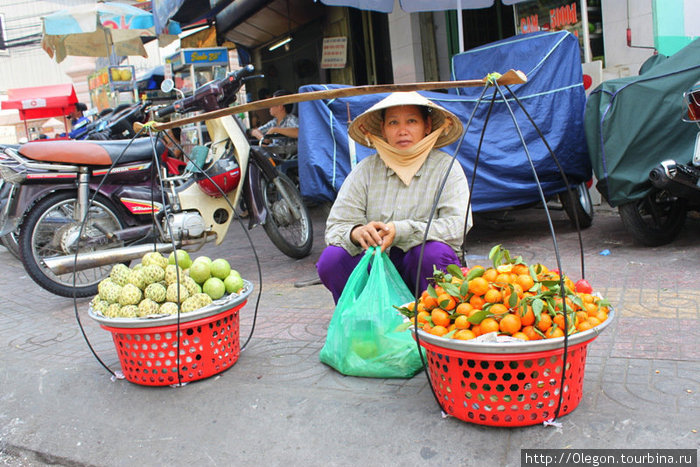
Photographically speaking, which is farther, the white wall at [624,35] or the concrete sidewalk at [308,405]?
the white wall at [624,35]

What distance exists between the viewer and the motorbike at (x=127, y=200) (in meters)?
4.41

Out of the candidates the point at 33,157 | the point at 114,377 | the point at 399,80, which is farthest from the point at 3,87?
the point at 114,377

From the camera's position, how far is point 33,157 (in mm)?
4418

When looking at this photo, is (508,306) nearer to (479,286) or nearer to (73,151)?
(479,286)

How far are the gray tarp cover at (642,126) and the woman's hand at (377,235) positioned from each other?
8.18 ft

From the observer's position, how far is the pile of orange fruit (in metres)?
2.00

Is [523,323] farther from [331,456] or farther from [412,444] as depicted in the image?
[331,456]

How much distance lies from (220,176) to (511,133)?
2.37m

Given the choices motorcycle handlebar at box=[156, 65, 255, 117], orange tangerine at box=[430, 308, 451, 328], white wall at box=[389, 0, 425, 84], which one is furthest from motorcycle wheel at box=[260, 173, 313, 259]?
white wall at box=[389, 0, 425, 84]

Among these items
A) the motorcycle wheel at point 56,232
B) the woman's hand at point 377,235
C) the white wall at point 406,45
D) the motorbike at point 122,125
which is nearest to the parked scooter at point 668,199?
the woman's hand at point 377,235

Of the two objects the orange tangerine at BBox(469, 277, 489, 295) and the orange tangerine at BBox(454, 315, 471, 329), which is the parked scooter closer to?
the orange tangerine at BBox(469, 277, 489, 295)

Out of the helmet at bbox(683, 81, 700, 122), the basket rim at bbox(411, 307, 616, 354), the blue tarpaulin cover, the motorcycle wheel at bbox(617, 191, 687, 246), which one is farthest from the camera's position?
the blue tarpaulin cover

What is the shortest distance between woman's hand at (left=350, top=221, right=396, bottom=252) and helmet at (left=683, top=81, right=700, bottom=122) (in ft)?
8.20

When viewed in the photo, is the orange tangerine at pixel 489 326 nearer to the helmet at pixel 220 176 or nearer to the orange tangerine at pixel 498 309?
the orange tangerine at pixel 498 309
